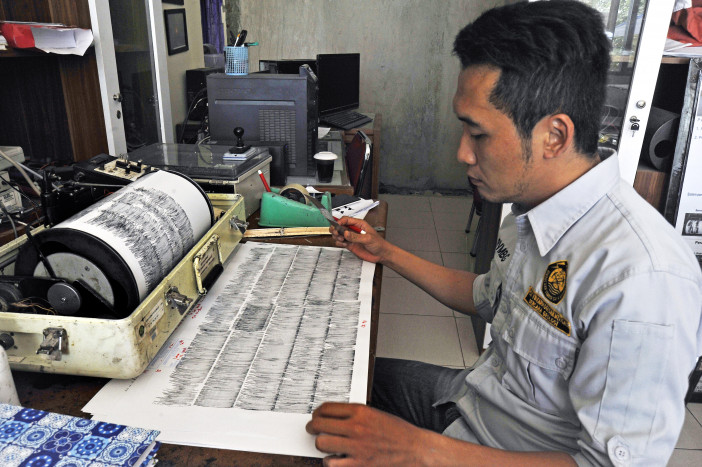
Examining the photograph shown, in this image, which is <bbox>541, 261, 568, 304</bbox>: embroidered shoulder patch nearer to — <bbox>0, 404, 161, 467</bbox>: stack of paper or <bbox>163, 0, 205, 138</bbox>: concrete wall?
<bbox>0, 404, 161, 467</bbox>: stack of paper

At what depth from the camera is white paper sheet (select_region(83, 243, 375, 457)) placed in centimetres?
70

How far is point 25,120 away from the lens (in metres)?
1.79

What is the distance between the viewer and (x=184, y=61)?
3.23 metres

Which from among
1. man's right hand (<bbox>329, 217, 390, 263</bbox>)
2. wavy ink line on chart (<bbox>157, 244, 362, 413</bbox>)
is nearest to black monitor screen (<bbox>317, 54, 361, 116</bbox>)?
man's right hand (<bbox>329, 217, 390, 263</bbox>)

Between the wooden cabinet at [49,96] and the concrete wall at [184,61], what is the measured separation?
0.89 metres

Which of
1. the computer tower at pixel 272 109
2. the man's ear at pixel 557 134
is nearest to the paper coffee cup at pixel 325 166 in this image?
the computer tower at pixel 272 109

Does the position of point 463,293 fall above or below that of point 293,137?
below

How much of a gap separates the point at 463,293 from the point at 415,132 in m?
3.56

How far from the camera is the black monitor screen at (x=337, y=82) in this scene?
354cm

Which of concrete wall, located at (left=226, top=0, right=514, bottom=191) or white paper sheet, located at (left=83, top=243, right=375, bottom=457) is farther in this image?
concrete wall, located at (left=226, top=0, right=514, bottom=191)

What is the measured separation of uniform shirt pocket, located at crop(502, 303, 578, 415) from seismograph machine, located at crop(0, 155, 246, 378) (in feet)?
1.93

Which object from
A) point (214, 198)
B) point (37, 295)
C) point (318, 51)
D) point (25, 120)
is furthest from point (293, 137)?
point (318, 51)

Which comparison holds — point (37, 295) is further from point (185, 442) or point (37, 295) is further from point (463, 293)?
point (463, 293)

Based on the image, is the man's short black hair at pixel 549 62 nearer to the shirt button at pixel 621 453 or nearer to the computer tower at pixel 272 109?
the shirt button at pixel 621 453
